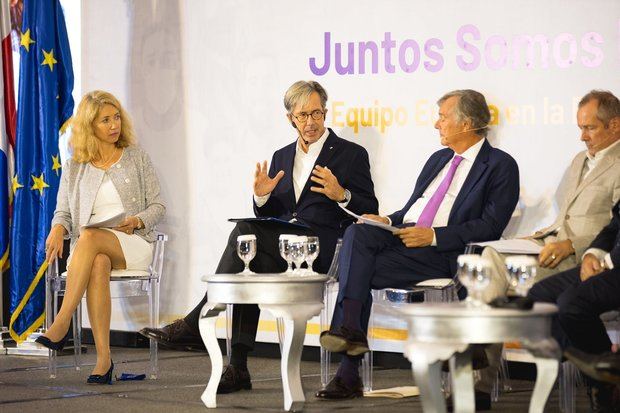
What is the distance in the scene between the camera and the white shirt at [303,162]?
5.48m

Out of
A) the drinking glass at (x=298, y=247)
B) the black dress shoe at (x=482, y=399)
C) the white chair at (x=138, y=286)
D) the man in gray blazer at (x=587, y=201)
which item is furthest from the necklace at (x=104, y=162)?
the black dress shoe at (x=482, y=399)

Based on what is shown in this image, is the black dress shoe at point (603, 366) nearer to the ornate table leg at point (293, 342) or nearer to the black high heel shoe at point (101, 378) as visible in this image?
the ornate table leg at point (293, 342)

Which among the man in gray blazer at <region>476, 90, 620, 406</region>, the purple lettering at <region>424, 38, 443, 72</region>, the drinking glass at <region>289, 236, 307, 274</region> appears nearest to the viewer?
the drinking glass at <region>289, 236, 307, 274</region>

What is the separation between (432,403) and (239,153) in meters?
3.38

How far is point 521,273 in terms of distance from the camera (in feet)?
10.9

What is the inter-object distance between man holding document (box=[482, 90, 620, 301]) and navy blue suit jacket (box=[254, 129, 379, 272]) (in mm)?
986

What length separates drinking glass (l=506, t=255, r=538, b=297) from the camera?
3326mm

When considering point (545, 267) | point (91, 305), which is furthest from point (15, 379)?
point (545, 267)

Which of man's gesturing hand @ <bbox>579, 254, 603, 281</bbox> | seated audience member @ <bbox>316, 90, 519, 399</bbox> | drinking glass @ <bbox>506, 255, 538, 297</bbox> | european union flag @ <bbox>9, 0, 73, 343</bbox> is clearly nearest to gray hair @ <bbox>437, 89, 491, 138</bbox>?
seated audience member @ <bbox>316, 90, 519, 399</bbox>

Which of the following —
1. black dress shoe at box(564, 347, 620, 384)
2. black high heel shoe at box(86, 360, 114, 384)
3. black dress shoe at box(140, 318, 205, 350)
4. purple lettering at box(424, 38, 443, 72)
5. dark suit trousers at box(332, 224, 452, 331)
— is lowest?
black high heel shoe at box(86, 360, 114, 384)

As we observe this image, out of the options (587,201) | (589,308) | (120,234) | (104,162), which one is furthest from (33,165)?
(589,308)

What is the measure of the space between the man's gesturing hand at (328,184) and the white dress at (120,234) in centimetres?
108

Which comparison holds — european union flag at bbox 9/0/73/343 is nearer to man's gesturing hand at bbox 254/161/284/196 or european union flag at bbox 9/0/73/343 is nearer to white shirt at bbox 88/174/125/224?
white shirt at bbox 88/174/125/224

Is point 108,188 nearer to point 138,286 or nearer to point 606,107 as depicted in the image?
point 138,286
